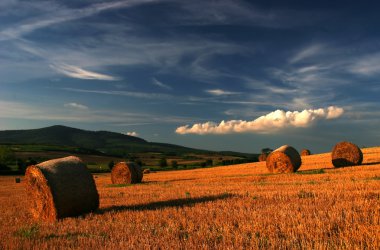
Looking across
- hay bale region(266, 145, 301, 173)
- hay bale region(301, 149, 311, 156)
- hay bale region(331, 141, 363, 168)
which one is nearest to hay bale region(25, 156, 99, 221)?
hay bale region(266, 145, 301, 173)

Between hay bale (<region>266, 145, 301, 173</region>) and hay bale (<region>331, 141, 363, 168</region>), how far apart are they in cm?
415

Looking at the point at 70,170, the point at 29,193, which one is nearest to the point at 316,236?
the point at 70,170

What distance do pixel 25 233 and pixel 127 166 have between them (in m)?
21.9

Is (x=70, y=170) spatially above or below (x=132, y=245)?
above

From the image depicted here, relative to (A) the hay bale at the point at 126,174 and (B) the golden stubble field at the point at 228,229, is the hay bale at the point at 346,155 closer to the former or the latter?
(A) the hay bale at the point at 126,174

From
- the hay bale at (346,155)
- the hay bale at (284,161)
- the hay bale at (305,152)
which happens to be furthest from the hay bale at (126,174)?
the hay bale at (305,152)

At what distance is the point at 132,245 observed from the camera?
641 centimetres

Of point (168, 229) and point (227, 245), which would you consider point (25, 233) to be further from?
point (227, 245)

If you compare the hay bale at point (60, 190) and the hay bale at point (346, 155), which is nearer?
the hay bale at point (60, 190)

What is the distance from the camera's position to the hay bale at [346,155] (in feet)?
100.0

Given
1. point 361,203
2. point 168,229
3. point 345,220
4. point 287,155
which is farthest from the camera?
point 287,155

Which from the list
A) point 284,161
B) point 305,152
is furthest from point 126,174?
point 305,152

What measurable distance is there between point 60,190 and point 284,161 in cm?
2039

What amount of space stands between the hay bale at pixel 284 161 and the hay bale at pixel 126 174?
35.9 feet
